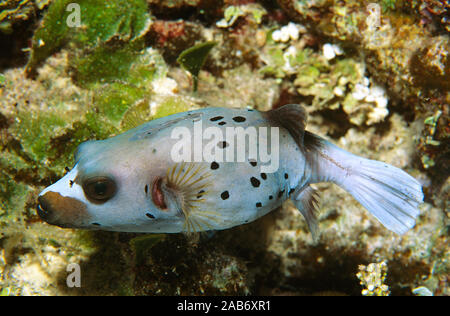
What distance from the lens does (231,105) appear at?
2.93 m

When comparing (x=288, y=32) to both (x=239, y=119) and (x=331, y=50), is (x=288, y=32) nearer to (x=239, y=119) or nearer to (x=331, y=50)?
(x=331, y=50)

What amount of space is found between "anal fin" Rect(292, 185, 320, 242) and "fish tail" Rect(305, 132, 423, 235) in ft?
0.38

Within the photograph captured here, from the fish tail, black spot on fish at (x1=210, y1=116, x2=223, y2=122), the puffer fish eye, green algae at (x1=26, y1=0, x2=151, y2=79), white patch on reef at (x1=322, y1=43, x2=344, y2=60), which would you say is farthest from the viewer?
white patch on reef at (x1=322, y1=43, x2=344, y2=60)

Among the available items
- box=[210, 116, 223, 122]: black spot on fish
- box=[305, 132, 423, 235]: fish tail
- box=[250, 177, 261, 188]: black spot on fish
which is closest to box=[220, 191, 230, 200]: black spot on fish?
box=[250, 177, 261, 188]: black spot on fish

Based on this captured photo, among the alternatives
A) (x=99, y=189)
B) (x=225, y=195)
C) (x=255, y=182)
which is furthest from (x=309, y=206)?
(x=99, y=189)

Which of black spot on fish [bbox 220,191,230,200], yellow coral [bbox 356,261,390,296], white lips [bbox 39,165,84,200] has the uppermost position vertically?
white lips [bbox 39,165,84,200]

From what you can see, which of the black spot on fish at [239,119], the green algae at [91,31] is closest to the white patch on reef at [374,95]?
the black spot on fish at [239,119]

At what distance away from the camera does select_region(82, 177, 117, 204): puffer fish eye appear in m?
1.75

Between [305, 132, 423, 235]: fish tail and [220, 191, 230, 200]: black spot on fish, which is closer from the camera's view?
[220, 191, 230, 200]: black spot on fish

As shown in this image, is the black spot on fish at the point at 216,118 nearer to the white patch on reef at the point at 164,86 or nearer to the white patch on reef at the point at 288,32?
the white patch on reef at the point at 164,86

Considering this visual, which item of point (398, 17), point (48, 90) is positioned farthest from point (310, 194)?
point (48, 90)

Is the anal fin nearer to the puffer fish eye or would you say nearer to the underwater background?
the underwater background
